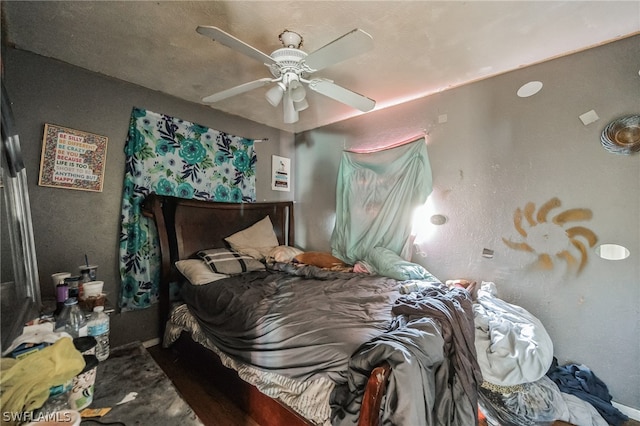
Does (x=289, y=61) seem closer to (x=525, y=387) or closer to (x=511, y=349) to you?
(x=511, y=349)

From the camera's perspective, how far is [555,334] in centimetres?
188

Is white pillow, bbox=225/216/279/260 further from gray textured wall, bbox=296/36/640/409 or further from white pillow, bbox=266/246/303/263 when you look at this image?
gray textured wall, bbox=296/36/640/409

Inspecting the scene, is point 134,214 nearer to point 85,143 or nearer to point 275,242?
point 85,143

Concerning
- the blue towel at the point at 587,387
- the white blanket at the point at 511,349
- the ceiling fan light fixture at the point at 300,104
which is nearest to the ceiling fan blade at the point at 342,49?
the ceiling fan light fixture at the point at 300,104

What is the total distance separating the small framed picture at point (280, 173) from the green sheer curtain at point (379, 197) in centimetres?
88

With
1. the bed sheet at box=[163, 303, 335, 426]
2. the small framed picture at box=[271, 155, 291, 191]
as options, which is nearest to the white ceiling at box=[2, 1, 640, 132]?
the small framed picture at box=[271, 155, 291, 191]

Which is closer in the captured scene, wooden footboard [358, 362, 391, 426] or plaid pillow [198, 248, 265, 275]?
wooden footboard [358, 362, 391, 426]

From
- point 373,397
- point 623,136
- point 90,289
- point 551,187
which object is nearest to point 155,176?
point 90,289

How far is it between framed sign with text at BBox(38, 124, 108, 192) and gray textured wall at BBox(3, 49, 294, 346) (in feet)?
0.15

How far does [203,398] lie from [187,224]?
4.79ft

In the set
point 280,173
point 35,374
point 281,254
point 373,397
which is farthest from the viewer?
point 280,173

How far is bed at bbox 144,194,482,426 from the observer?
984mm

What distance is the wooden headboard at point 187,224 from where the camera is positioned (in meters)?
2.30

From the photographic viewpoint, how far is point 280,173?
3.60 m
